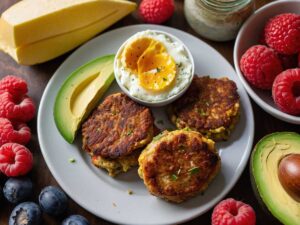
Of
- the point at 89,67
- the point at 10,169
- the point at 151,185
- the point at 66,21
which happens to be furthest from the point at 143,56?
the point at 10,169

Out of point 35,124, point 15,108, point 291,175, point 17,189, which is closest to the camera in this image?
point 291,175

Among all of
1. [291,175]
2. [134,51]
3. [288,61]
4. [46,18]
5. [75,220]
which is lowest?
[75,220]

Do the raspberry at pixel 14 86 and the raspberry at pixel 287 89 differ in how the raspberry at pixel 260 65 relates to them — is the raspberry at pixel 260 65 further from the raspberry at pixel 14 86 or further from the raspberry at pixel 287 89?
the raspberry at pixel 14 86

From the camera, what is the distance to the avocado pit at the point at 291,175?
6.21ft

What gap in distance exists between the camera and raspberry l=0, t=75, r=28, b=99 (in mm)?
2154

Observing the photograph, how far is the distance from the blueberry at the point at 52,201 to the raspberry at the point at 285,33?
1.05 metres

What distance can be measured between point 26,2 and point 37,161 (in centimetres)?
67

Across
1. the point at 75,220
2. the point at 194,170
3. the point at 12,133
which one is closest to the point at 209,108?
the point at 194,170

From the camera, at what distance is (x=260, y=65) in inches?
83.5

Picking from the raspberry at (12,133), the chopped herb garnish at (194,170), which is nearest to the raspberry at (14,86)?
the raspberry at (12,133)

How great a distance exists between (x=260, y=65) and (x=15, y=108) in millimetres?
997

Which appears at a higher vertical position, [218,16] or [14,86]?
[218,16]

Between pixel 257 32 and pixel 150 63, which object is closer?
pixel 150 63

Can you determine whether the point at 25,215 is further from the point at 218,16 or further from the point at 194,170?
the point at 218,16
